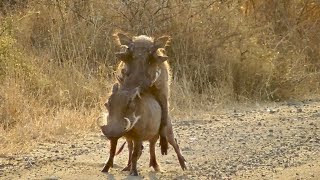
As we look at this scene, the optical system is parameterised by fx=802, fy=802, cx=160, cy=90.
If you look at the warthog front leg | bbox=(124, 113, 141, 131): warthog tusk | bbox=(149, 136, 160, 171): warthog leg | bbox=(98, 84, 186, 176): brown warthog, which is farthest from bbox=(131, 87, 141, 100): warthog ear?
bbox=(149, 136, 160, 171): warthog leg

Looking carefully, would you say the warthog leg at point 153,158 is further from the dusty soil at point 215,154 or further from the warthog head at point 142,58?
the warthog head at point 142,58

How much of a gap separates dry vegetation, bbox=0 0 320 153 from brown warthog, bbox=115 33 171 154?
130 inches

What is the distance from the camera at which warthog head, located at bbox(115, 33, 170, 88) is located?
7.35 metres

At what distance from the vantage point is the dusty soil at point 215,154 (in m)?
7.75

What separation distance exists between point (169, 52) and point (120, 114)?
21.0 ft

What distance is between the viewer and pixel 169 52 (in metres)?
13.4

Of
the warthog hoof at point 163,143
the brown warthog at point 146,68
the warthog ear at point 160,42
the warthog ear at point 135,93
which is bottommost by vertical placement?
the warthog hoof at point 163,143

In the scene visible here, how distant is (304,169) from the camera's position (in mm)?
8078

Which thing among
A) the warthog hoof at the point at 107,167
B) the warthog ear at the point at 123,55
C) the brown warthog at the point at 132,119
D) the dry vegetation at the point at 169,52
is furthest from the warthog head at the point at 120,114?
the dry vegetation at the point at 169,52

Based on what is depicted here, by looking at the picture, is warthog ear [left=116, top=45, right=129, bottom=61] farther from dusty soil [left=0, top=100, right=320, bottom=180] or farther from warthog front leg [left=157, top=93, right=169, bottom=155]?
dusty soil [left=0, top=100, right=320, bottom=180]

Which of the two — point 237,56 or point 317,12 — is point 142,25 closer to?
point 237,56

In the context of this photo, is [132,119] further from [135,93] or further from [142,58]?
[142,58]

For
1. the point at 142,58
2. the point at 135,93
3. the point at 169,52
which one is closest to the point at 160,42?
the point at 142,58

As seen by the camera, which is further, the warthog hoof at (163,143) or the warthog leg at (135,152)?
the warthog hoof at (163,143)
